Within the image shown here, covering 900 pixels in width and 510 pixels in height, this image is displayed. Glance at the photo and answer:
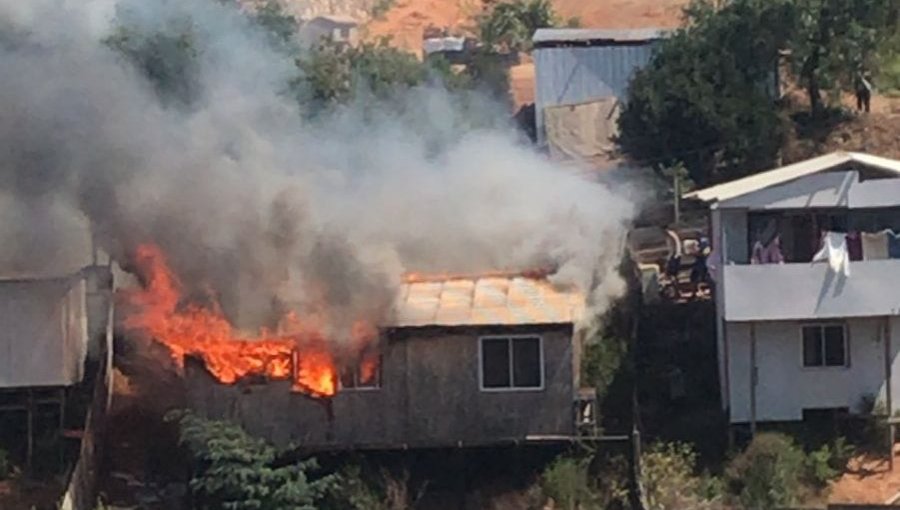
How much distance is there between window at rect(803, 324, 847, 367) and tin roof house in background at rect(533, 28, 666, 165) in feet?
53.4

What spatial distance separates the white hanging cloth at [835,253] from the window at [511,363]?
4.63 metres

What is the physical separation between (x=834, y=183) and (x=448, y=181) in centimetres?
689

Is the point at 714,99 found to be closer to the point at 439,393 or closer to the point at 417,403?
the point at 439,393

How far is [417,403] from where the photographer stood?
25.8 m

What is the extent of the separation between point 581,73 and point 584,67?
0.18 metres

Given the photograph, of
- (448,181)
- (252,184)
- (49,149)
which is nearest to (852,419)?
(448,181)

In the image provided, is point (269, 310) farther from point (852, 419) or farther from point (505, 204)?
point (852, 419)

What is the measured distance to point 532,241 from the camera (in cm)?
2891

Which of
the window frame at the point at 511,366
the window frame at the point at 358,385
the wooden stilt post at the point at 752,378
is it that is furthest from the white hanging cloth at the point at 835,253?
the window frame at the point at 358,385

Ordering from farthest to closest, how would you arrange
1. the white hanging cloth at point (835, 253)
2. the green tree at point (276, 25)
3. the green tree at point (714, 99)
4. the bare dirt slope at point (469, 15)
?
the bare dirt slope at point (469, 15), the green tree at point (276, 25), the green tree at point (714, 99), the white hanging cloth at point (835, 253)

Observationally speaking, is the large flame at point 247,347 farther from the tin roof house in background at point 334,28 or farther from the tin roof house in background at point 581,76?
the tin roof house in background at point 334,28

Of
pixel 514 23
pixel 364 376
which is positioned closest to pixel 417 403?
pixel 364 376

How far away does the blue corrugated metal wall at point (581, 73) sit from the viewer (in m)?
43.2

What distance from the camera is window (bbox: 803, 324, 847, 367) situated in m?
26.8
